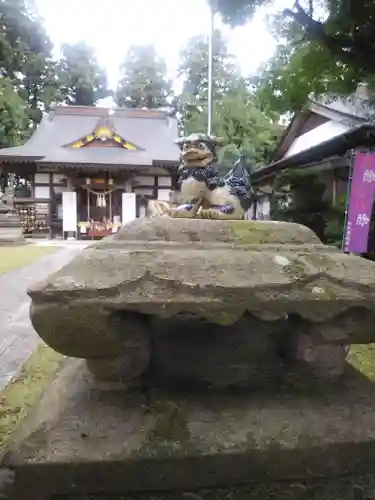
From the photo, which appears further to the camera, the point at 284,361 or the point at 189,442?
the point at 284,361

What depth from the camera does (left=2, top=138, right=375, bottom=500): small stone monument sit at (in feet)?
4.43

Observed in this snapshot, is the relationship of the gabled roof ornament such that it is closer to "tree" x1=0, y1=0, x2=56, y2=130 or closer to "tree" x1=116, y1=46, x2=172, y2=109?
"tree" x1=0, y1=0, x2=56, y2=130

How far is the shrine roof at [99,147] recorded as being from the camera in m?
18.4

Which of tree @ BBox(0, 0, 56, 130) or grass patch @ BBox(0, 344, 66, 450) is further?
tree @ BBox(0, 0, 56, 130)

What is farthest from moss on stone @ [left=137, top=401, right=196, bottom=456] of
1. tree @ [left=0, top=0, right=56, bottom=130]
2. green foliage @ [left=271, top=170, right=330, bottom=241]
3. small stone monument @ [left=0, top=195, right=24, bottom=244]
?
tree @ [left=0, top=0, right=56, bottom=130]

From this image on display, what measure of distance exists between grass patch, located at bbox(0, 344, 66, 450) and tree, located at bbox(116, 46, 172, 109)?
32234 millimetres

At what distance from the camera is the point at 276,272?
145 cm

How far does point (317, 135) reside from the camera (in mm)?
13625

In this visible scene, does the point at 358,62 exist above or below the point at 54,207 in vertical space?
above

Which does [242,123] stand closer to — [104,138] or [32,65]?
[104,138]

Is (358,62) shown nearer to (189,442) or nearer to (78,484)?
(189,442)

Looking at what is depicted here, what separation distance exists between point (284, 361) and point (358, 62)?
2.78 meters

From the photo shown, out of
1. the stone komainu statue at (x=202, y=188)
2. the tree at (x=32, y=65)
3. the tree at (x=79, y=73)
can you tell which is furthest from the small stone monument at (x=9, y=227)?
the tree at (x=79, y=73)

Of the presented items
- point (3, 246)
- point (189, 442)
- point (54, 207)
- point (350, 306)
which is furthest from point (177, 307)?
point (54, 207)
